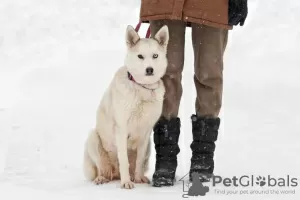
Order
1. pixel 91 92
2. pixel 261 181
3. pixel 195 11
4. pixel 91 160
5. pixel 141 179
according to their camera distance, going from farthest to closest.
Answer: pixel 91 92, pixel 91 160, pixel 141 179, pixel 195 11, pixel 261 181

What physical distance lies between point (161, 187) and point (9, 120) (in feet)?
11.8

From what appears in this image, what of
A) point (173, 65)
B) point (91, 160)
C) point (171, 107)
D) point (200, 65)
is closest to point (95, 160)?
point (91, 160)

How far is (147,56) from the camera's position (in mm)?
4180

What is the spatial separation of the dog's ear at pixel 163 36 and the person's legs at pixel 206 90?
10.7 inches

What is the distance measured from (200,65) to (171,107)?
1.32 feet

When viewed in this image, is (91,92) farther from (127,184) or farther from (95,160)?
(127,184)

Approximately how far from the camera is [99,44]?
11.2 metres

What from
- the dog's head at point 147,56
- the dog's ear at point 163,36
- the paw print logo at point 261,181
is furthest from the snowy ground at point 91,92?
the dog's ear at point 163,36

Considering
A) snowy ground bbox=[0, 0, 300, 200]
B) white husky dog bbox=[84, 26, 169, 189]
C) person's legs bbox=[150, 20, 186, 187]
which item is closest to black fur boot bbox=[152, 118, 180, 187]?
person's legs bbox=[150, 20, 186, 187]

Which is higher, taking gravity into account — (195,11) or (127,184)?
(195,11)

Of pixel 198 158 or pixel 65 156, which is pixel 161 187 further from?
pixel 65 156

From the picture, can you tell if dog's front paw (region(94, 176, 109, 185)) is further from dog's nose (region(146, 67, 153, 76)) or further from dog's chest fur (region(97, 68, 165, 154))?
dog's nose (region(146, 67, 153, 76))

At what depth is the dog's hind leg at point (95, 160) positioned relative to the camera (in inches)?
177

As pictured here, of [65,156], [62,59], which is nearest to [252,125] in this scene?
[65,156]
